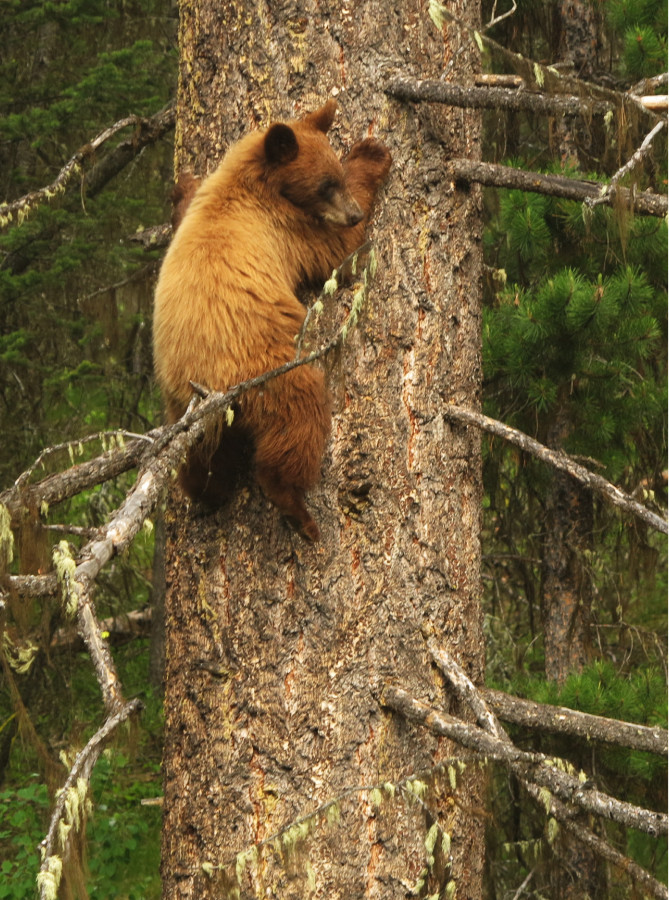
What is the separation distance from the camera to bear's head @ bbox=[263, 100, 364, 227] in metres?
3.15

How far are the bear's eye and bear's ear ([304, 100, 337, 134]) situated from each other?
0.55 feet

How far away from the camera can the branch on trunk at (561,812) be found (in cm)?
262

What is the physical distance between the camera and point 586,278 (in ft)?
16.3

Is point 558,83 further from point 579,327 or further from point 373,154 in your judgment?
point 579,327

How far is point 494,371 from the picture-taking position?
533 cm

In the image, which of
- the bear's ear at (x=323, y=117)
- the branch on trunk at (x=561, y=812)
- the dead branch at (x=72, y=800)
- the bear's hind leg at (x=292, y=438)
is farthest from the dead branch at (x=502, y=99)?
the dead branch at (x=72, y=800)

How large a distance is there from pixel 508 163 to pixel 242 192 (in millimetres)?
2026

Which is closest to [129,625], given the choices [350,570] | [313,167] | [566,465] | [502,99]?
[350,570]

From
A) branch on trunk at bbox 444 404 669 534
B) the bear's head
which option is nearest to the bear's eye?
the bear's head

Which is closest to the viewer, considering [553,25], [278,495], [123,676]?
[278,495]

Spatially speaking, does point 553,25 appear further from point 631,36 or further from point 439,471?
point 439,471

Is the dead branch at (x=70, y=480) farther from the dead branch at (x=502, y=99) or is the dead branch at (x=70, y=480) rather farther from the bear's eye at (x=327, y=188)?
the dead branch at (x=502, y=99)

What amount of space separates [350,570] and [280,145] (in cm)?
138

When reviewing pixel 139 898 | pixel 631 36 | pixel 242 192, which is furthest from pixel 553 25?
pixel 139 898
